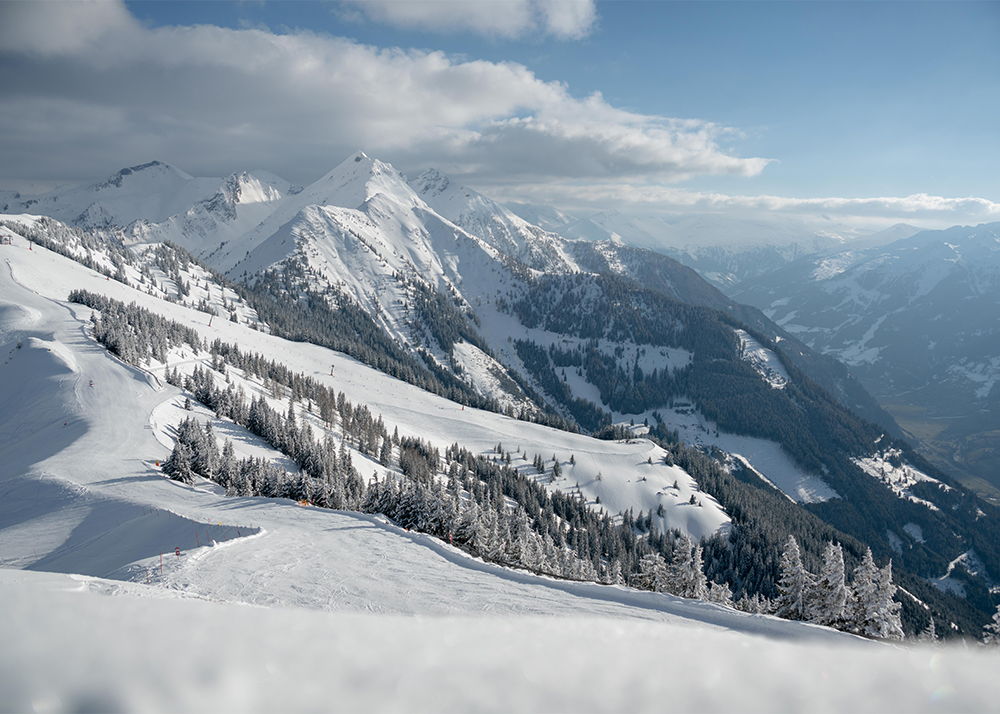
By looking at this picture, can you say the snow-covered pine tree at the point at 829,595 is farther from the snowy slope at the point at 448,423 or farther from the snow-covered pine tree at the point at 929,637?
the snowy slope at the point at 448,423

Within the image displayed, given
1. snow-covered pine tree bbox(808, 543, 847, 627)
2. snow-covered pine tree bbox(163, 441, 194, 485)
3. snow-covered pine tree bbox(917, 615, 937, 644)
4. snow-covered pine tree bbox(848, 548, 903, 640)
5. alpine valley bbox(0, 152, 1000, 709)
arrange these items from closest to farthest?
alpine valley bbox(0, 152, 1000, 709), snow-covered pine tree bbox(848, 548, 903, 640), snow-covered pine tree bbox(808, 543, 847, 627), snow-covered pine tree bbox(917, 615, 937, 644), snow-covered pine tree bbox(163, 441, 194, 485)

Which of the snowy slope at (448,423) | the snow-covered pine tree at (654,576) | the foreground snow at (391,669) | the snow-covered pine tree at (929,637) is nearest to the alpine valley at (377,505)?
the foreground snow at (391,669)

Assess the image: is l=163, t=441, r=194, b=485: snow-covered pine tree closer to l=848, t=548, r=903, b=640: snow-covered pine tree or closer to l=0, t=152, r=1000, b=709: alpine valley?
l=0, t=152, r=1000, b=709: alpine valley

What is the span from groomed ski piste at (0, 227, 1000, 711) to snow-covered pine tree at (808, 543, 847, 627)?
9.58m

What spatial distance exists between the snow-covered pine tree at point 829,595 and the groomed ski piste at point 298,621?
377 inches

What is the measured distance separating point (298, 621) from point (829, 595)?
30.9 m

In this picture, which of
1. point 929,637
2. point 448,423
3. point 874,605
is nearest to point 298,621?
point 874,605

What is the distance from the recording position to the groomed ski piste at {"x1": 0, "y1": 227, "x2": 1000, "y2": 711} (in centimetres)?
290

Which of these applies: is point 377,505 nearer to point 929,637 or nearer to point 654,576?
point 654,576

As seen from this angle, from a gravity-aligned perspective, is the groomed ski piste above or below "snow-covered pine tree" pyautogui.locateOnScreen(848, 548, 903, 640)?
above

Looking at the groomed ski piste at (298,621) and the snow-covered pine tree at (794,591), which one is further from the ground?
the groomed ski piste at (298,621)

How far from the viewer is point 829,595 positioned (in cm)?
2478

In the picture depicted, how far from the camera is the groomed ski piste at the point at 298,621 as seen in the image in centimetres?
290

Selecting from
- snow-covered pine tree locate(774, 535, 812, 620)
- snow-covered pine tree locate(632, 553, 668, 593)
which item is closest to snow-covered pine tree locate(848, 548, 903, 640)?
snow-covered pine tree locate(774, 535, 812, 620)
